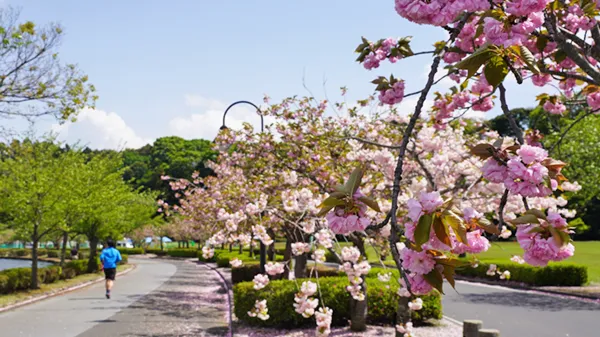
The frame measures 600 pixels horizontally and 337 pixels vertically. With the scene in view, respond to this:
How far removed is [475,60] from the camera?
6.08 ft

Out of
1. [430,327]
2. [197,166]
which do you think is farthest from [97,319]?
[197,166]

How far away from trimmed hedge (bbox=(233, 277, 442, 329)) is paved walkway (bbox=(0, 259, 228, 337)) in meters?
0.87

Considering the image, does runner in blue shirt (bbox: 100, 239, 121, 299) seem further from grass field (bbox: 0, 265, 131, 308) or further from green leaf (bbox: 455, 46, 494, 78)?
green leaf (bbox: 455, 46, 494, 78)

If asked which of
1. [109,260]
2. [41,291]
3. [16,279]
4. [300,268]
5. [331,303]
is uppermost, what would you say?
[109,260]

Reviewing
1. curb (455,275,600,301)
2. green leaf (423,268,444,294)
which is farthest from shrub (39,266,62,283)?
green leaf (423,268,444,294)

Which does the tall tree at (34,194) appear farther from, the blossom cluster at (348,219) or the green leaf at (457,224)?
the green leaf at (457,224)

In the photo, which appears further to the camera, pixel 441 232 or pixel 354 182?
pixel 354 182

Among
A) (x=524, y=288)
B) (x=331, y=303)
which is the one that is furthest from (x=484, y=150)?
(x=524, y=288)

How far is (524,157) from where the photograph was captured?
191 cm

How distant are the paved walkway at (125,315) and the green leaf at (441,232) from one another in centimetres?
962

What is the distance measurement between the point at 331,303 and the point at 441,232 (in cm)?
983

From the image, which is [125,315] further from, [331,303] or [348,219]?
[348,219]

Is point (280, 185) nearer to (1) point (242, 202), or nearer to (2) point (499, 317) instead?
(1) point (242, 202)

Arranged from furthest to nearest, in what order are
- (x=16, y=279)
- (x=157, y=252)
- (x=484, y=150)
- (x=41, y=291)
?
(x=157, y=252)
(x=41, y=291)
(x=16, y=279)
(x=484, y=150)
